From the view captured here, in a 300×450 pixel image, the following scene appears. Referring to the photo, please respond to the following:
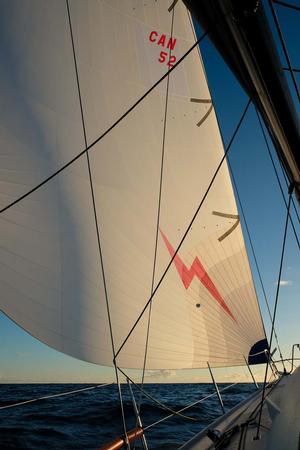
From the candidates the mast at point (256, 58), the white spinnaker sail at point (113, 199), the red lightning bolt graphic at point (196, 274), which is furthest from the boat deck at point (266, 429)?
the mast at point (256, 58)

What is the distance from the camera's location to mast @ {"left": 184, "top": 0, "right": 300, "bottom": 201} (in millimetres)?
1814

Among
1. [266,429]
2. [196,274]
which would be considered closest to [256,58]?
[266,429]

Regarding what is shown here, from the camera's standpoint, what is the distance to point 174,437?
6.39 meters

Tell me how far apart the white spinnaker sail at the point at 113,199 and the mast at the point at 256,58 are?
69.3 inches

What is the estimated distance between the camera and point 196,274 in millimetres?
4398

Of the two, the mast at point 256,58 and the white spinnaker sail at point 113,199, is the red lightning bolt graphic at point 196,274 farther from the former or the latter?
the mast at point 256,58

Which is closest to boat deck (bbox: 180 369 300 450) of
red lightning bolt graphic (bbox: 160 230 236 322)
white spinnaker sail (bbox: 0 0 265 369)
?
white spinnaker sail (bbox: 0 0 265 369)

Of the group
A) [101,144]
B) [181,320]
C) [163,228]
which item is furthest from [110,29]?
[181,320]

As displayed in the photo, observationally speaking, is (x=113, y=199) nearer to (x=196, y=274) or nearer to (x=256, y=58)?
(x=196, y=274)

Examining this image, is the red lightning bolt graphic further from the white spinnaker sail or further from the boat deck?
the boat deck

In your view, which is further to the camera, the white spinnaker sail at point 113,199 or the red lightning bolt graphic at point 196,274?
the red lightning bolt graphic at point 196,274

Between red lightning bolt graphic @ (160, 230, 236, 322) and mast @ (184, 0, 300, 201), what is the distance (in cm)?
215

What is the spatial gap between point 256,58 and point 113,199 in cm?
221

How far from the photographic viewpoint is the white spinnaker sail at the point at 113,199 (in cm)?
306
